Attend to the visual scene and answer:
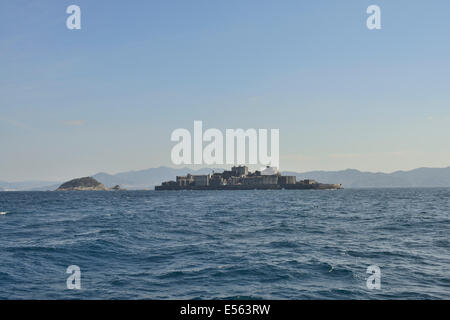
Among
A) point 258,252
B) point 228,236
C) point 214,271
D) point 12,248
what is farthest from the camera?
point 228,236

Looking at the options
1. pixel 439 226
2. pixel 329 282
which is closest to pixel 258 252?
pixel 329 282

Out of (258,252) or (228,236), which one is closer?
(258,252)

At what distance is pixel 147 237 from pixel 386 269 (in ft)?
80.1

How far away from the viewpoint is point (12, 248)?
108 feet
